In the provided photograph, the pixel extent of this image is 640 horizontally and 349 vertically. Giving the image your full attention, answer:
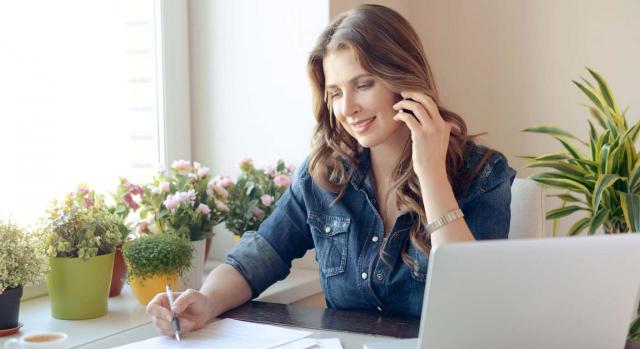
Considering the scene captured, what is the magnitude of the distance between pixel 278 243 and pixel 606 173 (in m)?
1.10

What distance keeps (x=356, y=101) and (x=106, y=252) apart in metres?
0.70

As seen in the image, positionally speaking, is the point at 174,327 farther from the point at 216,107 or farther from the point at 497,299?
the point at 216,107

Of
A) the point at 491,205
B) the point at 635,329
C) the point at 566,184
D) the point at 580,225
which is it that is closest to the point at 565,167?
the point at 566,184

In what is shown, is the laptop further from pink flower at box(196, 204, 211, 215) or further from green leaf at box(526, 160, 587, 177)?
green leaf at box(526, 160, 587, 177)

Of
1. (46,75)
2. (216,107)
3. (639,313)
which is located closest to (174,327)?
(46,75)

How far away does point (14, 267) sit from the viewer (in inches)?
65.6

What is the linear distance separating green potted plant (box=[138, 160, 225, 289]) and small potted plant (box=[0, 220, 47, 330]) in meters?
0.49

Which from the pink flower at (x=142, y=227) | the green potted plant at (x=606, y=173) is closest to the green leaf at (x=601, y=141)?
the green potted plant at (x=606, y=173)

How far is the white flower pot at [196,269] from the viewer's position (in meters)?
2.17

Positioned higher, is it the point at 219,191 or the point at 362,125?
the point at 362,125

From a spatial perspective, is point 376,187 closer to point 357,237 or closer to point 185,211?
point 357,237

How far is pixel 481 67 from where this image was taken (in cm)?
303

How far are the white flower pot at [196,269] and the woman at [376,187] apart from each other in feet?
0.93

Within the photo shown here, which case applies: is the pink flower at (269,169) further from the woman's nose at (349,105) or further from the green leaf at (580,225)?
the green leaf at (580,225)
